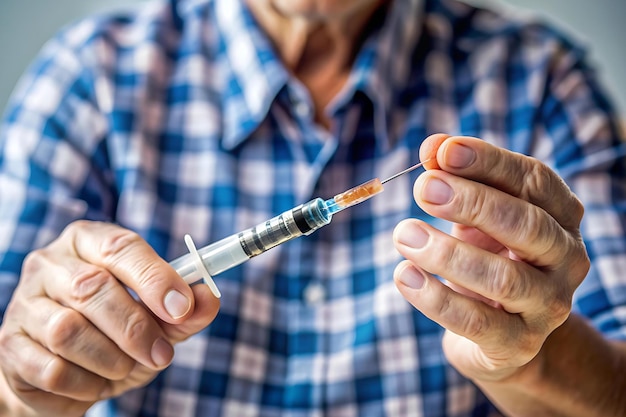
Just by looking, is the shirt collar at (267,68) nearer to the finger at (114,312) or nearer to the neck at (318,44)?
the neck at (318,44)

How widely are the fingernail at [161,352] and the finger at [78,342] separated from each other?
46 mm

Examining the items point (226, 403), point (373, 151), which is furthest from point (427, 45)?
point (226, 403)

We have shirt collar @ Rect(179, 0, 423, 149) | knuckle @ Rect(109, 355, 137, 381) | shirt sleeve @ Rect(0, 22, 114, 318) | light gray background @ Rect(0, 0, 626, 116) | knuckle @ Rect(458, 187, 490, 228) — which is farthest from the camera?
light gray background @ Rect(0, 0, 626, 116)

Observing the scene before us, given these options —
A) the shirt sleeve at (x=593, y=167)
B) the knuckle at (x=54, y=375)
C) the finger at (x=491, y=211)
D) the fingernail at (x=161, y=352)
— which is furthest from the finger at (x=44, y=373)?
the shirt sleeve at (x=593, y=167)

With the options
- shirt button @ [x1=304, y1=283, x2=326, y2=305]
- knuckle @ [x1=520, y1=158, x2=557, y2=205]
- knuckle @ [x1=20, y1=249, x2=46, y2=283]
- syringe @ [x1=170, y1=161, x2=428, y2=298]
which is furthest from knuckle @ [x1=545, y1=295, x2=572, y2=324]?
knuckle @ [x1=20, y1=249, x2=46, y2=283]

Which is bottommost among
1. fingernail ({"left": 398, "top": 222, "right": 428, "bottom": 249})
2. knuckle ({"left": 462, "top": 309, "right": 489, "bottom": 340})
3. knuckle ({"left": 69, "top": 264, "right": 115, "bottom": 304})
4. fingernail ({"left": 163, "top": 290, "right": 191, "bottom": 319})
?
knuckle ({"left": 462, "top": 309, "right": 489, "bottom": 340})

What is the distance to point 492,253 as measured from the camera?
692mm

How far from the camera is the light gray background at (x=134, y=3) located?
56.1 inches

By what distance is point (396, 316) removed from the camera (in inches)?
41.0

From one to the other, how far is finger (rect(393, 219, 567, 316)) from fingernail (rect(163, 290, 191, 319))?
268 mm

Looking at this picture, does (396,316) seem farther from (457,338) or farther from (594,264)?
(594,264)

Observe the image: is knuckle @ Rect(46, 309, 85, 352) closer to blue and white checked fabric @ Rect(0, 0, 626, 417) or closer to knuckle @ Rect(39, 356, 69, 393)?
knuckle @ Rect(39, 356, 69, 393)

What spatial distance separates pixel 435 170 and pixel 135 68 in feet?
2.32

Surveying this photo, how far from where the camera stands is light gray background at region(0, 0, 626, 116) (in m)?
1.42
